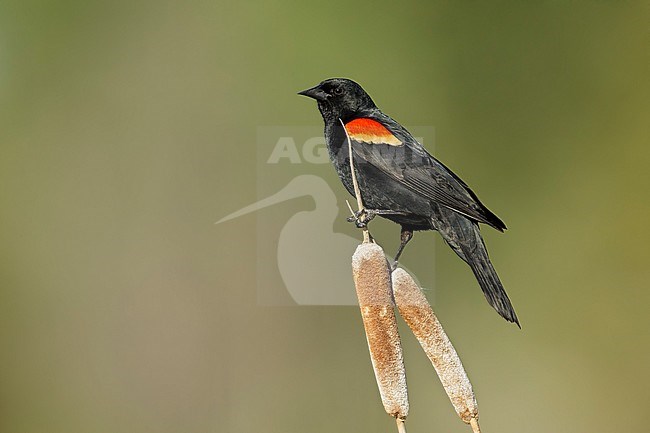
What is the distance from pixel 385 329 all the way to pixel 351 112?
50 cm

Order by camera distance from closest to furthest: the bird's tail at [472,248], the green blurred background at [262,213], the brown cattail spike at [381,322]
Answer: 1. the brown cattail spike at [381,322]
2. the bird's tail at [472,248]
3. the green blurred background at [262,213]

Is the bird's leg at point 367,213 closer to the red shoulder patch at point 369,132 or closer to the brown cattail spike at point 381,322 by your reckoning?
the red shoulder patch at point 369,132

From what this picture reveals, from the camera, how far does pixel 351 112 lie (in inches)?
47.8

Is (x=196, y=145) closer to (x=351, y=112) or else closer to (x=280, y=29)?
(x=280, y=29)

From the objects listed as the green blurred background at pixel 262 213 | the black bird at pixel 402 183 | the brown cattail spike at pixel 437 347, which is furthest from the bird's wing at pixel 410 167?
the green blurred background at pixel 262 213

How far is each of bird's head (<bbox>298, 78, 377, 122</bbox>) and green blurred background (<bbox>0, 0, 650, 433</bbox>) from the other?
0.51 meters

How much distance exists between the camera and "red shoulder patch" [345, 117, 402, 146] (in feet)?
3.85

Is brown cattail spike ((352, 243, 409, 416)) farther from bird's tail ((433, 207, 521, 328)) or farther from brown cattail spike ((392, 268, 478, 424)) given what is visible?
bird's tail ((433, 207, 521, 328))

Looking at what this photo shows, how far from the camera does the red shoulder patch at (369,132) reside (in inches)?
46.2

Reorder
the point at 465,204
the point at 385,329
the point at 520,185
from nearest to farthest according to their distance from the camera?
the point at 385,329
the point at 465,204
the point at 520,185

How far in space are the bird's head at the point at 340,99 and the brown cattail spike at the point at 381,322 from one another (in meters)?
0.44

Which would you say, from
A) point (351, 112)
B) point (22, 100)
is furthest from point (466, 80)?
point (22, 100)

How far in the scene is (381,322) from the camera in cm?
85

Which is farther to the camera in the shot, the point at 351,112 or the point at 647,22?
the point at 647,22
